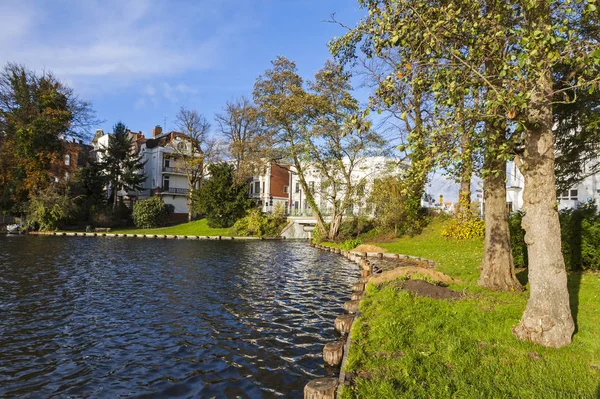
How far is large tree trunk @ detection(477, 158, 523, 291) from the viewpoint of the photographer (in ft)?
32.8

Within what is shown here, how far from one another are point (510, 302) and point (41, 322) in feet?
37.0

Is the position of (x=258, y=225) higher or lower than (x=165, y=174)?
lower

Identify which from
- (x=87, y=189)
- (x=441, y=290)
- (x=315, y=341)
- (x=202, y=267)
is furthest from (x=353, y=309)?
(x=87, y=189)

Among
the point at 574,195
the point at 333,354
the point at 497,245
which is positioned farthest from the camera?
the point at 574,195

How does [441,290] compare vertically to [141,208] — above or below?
below

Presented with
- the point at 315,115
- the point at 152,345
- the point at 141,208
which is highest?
the point at 315,115

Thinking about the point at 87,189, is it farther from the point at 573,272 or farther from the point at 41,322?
the point at 573,272

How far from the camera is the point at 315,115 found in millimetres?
31891

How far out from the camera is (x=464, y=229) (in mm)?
25312

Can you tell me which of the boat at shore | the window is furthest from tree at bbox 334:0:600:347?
the boat at shore

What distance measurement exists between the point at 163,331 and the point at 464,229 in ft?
71.7

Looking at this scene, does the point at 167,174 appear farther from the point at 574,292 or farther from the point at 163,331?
the point at 574,292

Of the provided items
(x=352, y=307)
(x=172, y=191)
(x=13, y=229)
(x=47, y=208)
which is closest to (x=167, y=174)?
(x=172, y=191)

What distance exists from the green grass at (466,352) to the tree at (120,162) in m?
54.3
